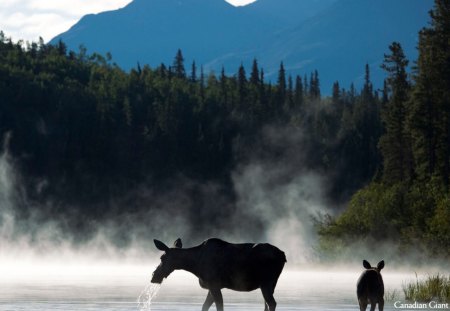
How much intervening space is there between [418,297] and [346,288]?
30.4 feet

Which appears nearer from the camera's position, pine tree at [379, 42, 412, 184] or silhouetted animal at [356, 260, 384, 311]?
silhouetted animal at [356, 260, 384, 311]

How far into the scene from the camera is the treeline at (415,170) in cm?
7269

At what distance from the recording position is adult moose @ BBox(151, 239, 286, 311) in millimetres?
22797

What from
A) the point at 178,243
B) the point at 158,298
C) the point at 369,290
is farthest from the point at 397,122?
the point at 178,243

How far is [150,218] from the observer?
6737 inches

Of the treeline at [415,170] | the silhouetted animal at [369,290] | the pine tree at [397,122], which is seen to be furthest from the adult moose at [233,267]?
the pine tree at [397,122]

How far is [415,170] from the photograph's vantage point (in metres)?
96.6

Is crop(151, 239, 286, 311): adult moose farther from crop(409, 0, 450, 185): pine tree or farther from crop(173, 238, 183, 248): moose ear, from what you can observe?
crop(409, 0, 450, 185): pine tree

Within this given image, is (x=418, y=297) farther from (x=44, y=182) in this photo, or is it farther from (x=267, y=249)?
(x=44, y=182)

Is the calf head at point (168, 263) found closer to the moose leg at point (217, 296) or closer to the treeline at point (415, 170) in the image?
the moose leg at point (217, 296)

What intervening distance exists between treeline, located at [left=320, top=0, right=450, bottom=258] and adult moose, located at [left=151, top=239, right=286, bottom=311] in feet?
148

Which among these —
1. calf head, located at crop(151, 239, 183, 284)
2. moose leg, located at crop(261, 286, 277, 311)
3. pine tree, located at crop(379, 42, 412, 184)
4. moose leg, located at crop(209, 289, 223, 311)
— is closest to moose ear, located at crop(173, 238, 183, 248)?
calf head, located at crop(151, 239, 183, 284)

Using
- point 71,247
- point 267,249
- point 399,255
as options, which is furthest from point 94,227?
point 267,249

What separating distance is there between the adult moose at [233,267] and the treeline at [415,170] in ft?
148
